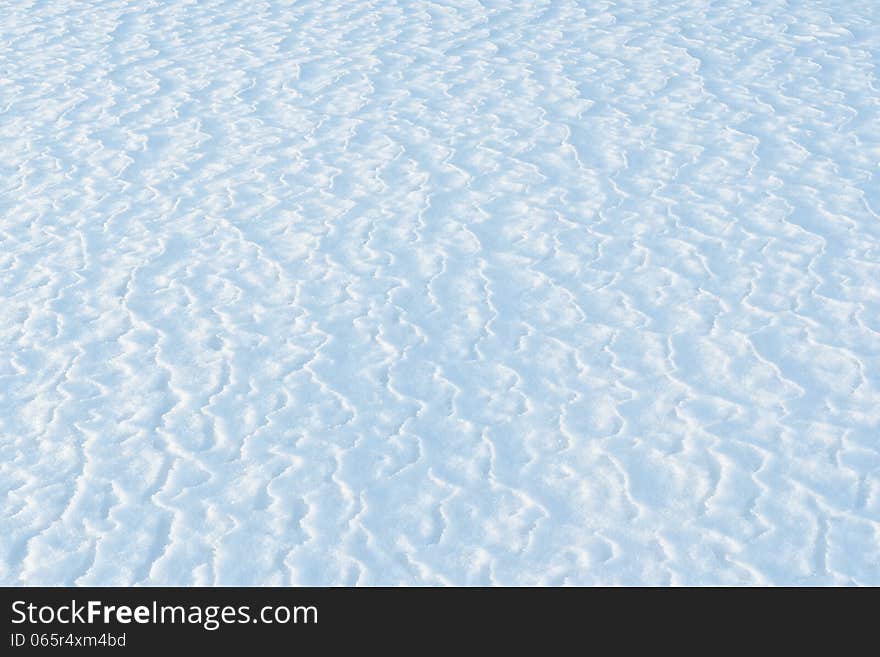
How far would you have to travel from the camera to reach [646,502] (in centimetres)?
264

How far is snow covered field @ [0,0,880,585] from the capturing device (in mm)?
2570

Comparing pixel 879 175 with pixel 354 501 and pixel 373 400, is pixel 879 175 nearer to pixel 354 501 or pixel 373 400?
pixel 373 400

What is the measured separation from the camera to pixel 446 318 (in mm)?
3469

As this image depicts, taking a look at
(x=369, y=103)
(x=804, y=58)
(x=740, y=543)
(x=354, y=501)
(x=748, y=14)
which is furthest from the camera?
(x=748, y=14)

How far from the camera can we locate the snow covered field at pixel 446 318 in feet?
8.43

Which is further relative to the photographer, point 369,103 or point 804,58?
point 804,58

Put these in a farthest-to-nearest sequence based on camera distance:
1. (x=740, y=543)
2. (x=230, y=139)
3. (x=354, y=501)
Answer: (x=230, y=139) → (x=354, y=501) → (x=740, y=543)

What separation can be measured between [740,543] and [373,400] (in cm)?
107

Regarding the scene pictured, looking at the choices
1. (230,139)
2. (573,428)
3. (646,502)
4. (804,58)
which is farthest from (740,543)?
(804,58)
